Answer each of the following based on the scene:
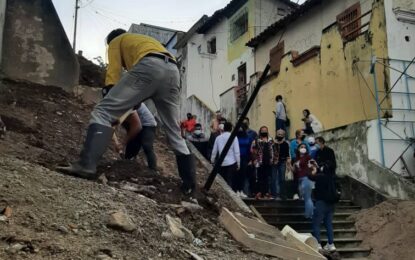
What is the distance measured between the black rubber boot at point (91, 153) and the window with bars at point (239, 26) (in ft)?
68.3

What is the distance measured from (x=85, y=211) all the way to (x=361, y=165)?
776 centimetres

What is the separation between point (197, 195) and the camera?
495cm

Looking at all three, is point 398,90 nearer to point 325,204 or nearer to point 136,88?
point 325,204

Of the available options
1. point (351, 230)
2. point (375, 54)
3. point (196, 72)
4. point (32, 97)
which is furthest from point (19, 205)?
point (196, 72)

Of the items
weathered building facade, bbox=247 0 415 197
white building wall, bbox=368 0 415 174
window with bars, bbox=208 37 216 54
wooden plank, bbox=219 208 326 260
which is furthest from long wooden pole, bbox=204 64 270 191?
window with bars, bbox=208 37 216 54

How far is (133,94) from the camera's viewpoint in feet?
14.7

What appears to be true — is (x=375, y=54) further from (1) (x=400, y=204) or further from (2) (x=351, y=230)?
(2) (x=351, y=230)

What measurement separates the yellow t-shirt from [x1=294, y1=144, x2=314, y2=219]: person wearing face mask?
423cm

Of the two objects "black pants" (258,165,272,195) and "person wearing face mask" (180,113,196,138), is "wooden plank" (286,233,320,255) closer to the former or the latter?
"black pants" (258,165,272,195)

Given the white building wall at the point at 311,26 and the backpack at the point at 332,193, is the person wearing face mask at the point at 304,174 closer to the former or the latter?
the backpack at the point at 332,193

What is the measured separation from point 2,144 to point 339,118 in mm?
9836

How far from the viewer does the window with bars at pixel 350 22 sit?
42.8 feet

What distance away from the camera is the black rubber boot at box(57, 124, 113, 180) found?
4305mm

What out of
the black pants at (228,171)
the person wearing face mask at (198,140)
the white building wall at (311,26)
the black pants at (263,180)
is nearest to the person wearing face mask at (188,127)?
the person wearing face mask at (198,140)
